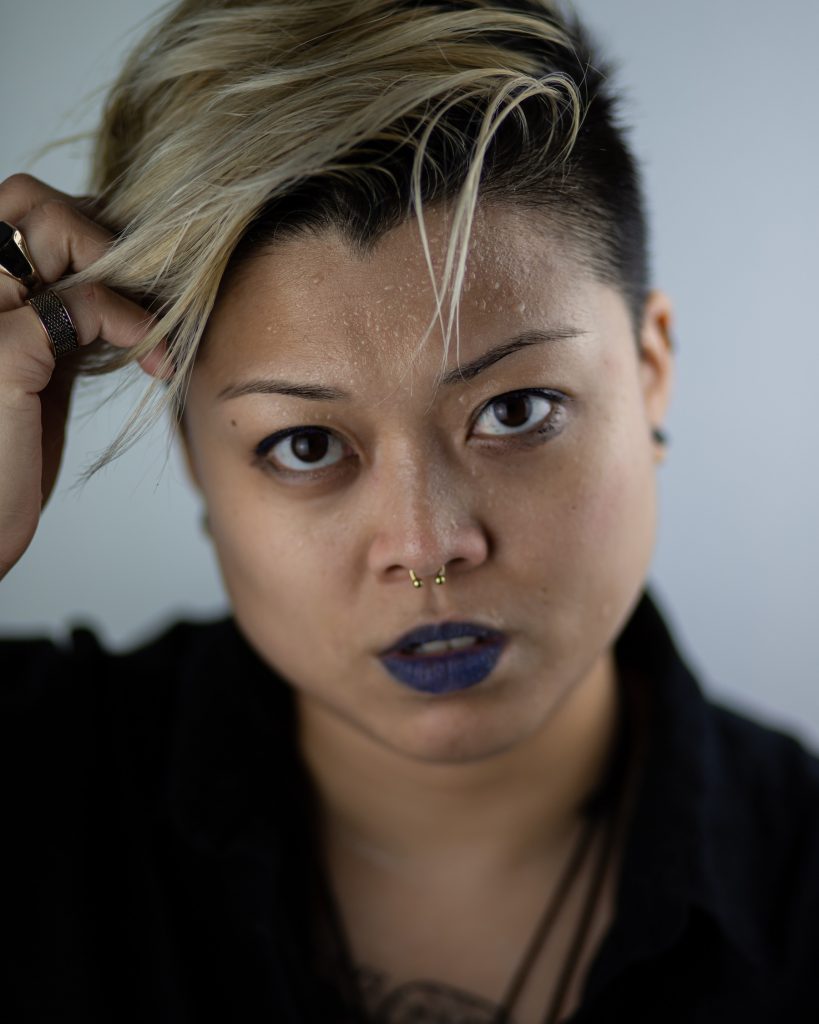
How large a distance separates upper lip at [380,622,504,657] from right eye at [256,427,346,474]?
185 mm

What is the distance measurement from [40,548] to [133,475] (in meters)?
0.23

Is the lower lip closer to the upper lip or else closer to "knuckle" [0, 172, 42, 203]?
the upper lip

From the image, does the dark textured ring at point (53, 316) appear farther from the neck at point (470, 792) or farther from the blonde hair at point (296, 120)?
the neck at point (470, 792)

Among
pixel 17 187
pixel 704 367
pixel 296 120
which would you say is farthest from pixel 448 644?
pixel 704 367

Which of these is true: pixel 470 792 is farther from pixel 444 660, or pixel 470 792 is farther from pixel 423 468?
pixel 423 468

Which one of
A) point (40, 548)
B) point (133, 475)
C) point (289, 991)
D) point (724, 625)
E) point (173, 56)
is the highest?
point (173, 56)

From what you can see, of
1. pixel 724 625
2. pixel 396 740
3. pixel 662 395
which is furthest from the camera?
pixel 724 625

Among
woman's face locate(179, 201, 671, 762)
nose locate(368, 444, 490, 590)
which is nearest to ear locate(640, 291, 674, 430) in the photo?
woman's face locate(179, 201, 671, 762)

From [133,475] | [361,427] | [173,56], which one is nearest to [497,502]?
[361,427]

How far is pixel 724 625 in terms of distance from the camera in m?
2.00

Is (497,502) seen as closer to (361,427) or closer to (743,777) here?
(361,427)

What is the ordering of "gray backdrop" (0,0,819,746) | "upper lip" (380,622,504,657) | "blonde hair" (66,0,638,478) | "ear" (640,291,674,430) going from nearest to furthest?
"blonde hair" (66,0,638,478)
"upper lip" (380,622,504,657)
"ear" (640,291,674,430)
"gray backdrop" (0,0,819,746)

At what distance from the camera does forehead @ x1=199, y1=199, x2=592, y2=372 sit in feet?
3.08

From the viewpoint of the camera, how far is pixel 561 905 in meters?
1.30
